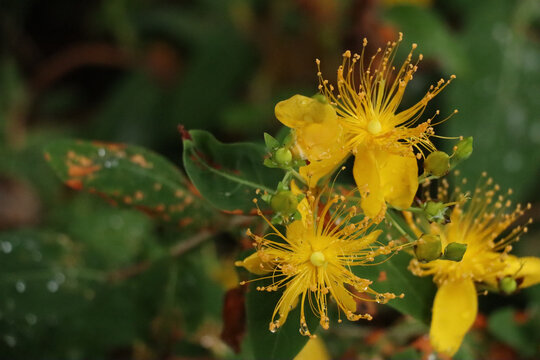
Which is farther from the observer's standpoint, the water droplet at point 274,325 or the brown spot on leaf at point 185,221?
the brown spot on leaf at point 185,221

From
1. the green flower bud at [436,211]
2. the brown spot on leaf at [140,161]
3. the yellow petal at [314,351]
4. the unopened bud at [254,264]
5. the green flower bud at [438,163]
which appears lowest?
the yellow petal at [314,351]

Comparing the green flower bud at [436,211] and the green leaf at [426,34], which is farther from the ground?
the green leaf at [426,34]

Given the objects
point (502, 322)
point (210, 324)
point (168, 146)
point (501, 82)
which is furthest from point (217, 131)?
point (502, 322)

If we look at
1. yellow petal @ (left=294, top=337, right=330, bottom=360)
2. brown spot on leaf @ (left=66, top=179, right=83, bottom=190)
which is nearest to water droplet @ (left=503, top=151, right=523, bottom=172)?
yellow petal @ (left=294, top=337, right=330, bottom=360)

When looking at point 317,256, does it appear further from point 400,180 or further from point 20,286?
point 20,286

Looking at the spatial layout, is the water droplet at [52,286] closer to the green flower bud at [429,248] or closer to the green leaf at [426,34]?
the green flower bud at [429,248]

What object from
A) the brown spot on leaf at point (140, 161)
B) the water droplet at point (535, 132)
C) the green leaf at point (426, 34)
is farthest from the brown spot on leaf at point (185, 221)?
the water droplet at point (535, 132)
